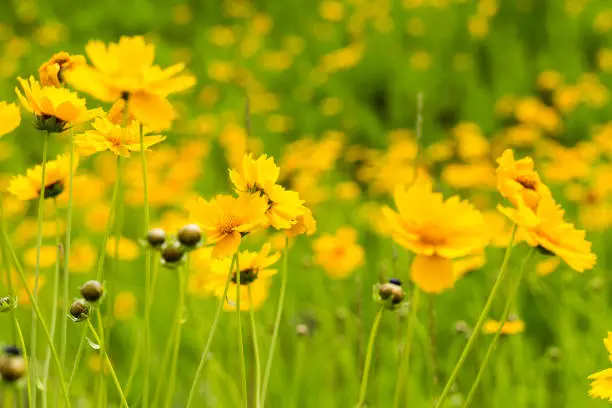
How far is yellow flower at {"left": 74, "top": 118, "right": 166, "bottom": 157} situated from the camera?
0.59 m

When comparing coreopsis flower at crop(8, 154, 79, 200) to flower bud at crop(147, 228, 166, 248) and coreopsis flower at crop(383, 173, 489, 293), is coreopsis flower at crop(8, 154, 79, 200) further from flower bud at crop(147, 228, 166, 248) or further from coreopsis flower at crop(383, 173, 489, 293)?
coreopsis flower at crop(383, 173, 489, 293)

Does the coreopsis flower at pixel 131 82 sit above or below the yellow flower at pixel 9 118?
above

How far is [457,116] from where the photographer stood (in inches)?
119

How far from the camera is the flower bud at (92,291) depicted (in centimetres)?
52

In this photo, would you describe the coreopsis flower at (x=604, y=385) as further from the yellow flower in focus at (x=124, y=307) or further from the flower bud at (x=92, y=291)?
the yellow flower in focus at (x=124, y=307)

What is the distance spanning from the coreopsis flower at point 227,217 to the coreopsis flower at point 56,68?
0.55 feet

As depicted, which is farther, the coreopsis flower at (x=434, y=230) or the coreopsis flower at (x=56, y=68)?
the coreopsis flower at (x=56, y=68)

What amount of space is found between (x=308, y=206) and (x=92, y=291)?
1113mm

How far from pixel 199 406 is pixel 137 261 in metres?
0.85

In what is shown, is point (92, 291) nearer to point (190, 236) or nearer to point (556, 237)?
point (190, 236)

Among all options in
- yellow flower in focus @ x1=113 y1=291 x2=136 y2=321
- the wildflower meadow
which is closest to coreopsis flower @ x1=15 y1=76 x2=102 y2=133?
the wildflower meadow

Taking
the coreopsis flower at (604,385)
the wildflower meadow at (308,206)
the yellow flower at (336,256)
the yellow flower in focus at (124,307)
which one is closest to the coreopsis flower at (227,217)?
the wildflower meadow at (308,206)

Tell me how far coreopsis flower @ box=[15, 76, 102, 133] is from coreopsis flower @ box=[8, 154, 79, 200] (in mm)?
79

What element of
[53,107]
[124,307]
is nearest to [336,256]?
[124,307]
